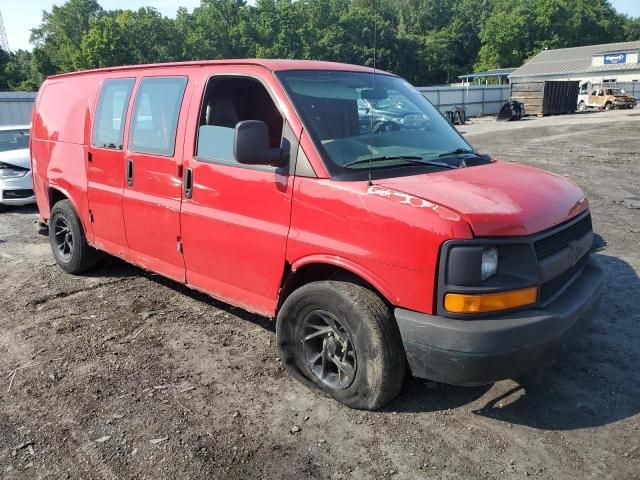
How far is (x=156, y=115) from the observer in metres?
4.49

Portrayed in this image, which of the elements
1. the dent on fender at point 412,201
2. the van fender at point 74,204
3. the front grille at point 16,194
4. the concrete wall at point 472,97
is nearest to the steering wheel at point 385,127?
the dent on fender at point 412,201

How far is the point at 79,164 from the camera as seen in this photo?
17.8 feet

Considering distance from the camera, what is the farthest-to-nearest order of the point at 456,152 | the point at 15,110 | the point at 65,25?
the point at 65,25 < the point at 15,110 < the point at 456,152

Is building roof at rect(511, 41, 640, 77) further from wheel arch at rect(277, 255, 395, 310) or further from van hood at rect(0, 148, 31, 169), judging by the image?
wheel arch at rect(277, 255, 395, 310)

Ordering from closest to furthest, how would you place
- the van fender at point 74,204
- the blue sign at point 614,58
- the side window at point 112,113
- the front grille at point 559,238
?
the front grille at point 559,238
the side window at point 112,113
the van fender at point 74,204
the blue sign at point 614,58

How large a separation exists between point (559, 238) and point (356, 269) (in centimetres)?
122

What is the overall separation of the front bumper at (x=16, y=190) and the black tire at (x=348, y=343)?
7.81 metres

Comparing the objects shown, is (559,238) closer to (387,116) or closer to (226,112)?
(387,116)

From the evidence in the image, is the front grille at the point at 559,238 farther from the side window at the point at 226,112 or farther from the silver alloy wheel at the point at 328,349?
the side window at the point at 226,112

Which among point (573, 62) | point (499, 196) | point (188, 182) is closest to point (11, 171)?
point (188, 182)

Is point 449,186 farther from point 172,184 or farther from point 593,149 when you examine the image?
point 593,149

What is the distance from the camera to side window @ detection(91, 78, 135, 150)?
4852 millimetres

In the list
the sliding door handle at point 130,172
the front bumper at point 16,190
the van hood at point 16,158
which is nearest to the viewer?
the sliding door handle at point 130,172

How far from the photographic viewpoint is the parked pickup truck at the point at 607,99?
4281 cm
